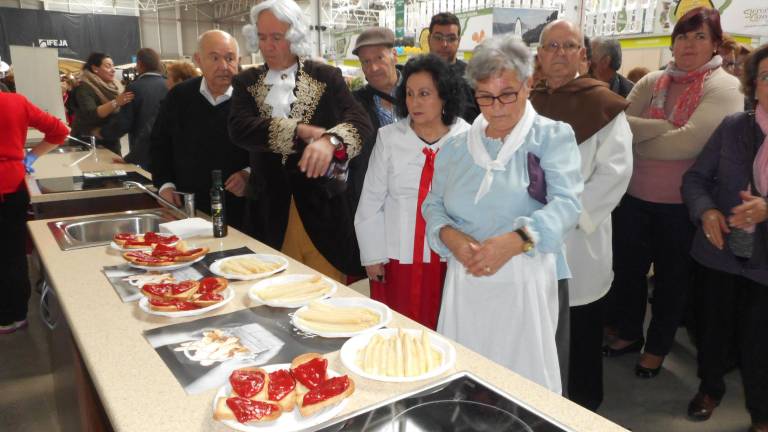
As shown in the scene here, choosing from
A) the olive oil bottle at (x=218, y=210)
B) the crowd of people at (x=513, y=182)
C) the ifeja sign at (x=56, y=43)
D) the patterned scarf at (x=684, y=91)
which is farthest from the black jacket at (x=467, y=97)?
the ifeja sign at (x=56, y=43)

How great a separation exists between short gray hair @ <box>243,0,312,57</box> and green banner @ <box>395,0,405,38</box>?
4.86 m

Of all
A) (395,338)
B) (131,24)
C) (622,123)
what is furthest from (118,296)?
(131,24)

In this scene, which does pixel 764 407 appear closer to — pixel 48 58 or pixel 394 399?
pixel 394 399

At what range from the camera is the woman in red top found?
2.98m

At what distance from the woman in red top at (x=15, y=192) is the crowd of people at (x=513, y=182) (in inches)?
37.2

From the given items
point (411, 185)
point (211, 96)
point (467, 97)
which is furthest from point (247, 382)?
point (211, 96)

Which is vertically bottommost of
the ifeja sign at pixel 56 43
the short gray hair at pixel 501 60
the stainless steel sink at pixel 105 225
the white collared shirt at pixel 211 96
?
the stainless steel sink at pixel 105 225

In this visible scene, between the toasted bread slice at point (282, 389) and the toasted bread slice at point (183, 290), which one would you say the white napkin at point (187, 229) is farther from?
the toasted bread slice at point (282, 389)

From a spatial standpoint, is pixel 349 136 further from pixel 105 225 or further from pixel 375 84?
pixel 105 225

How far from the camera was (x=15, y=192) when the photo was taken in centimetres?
311

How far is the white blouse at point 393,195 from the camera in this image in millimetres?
2010

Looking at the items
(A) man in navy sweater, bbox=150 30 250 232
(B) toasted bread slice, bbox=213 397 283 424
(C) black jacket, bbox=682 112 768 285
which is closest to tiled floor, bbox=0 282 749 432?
(C) black jacket, bbox=682 112 768 285

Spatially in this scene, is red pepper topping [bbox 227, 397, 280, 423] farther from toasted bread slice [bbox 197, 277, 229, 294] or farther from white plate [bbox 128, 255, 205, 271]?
white plate [bbox 128, 255, 205, 271]

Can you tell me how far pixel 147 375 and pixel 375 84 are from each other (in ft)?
6.09
